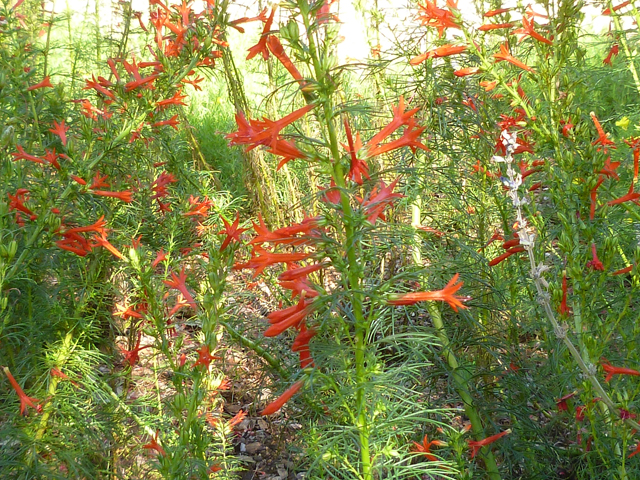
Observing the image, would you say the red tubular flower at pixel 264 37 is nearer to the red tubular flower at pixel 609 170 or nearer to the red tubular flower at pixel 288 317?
the red tubular flower at pixel 288 317

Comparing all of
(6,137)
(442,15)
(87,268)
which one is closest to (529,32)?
(442,15)

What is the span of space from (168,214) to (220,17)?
1069 mm

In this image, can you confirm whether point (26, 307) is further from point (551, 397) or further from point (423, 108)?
point (551, 397)

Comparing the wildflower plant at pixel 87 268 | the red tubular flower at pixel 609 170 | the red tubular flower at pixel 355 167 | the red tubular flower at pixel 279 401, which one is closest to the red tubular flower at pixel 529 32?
the red tubular flower at pixel 609 170

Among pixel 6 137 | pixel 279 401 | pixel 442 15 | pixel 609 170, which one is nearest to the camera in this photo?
pixel 279 401

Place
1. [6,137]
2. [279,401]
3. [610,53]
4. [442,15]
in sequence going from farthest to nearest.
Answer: [610,53] < [442,15] < [6,137] < [279,401]

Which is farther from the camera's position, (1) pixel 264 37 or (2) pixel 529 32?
(2) pixel 529 32

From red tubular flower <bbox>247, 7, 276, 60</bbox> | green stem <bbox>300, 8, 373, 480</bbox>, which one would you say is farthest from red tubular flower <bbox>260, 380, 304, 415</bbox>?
red tubular flower <bbox>247, 7, 276, 60</bbox>

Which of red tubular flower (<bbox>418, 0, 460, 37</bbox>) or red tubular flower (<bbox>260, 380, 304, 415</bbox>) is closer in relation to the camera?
red tubular flower (<bbox>260, 380, 304, 415</bbox>)

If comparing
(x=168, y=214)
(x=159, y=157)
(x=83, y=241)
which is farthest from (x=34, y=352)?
(x=159, y=157)

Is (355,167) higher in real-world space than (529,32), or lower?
lower

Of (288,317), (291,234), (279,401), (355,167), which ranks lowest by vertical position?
(279,401)

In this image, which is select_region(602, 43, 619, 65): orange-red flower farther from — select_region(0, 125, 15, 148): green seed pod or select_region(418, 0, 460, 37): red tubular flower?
select_region(0, 125, 15, 148): green seed pod

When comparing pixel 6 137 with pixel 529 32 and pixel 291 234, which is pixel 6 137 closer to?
pixel 291 234
